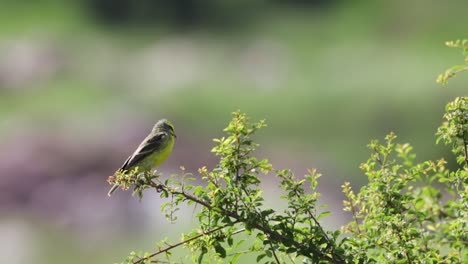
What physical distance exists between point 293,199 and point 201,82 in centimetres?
2287

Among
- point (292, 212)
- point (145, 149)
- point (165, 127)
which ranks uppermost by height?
point (165, 127)

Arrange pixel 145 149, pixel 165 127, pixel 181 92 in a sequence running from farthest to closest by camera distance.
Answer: pixel 181 92, pixel 165 127, pixel 145 149

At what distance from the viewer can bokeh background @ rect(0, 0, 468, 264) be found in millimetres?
18875

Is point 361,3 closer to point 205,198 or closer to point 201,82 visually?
point 201,82

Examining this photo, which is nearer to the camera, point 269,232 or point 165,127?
point 269,232

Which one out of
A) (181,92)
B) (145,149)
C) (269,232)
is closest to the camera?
(269,232)

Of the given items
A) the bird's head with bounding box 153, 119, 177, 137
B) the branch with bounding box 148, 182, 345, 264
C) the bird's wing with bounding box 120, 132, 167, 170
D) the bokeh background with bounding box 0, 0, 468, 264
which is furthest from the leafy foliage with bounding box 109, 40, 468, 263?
the bokeh background with bounding box 0, 0, 468, 264

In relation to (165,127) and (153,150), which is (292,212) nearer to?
(153,150)

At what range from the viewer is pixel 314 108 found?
77.9ft

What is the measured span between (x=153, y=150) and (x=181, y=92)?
19.2 metres

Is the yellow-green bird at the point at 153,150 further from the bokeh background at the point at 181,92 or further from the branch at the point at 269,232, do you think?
the bokeh background at the point at 181,92

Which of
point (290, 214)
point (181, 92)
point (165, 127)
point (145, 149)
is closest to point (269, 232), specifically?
point (290, 214)

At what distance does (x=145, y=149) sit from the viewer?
7023 millimetres

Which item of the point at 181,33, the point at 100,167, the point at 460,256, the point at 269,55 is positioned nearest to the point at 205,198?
the point at 460,256
